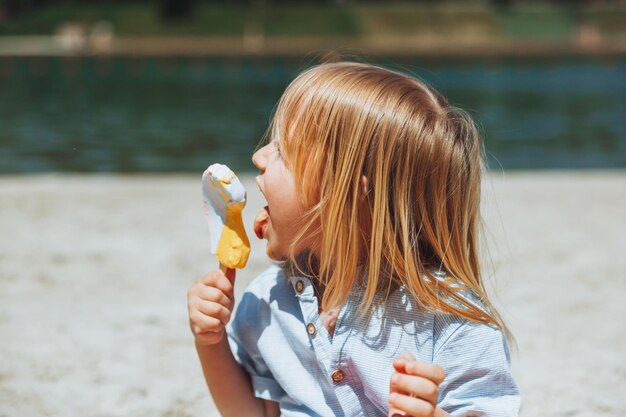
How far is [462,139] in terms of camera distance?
1.64 metres

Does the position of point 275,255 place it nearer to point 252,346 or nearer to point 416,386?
point 252,346

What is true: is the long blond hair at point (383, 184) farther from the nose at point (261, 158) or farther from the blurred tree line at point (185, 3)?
the blurred tree line at point (185, 3)

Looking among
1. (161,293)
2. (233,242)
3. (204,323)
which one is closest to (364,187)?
(233,242)

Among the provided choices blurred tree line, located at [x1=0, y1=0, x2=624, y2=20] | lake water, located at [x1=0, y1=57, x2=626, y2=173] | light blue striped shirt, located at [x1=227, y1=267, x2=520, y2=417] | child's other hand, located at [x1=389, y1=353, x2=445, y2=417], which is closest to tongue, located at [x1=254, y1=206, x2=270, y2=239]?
light blue striped shirt, located at [x1=227, y1=267, x2=520, y2=417]

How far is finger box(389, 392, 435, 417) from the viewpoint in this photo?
1416 mm

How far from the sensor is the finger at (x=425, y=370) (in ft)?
4.61

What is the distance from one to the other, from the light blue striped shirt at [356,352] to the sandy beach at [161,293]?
1.56ft

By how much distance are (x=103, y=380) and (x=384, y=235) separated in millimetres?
1372

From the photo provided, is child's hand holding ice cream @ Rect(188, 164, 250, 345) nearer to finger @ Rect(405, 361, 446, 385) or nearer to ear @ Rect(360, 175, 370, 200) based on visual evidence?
A: ear @ Rect(360, 175, 370, 200)

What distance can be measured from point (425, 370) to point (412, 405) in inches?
2.3

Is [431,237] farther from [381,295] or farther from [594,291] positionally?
[594,291]

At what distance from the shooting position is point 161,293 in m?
3.65

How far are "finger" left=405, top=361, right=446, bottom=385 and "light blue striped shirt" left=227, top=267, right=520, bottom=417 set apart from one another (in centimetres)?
14

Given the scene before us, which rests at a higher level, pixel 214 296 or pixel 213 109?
pixel 214 296
